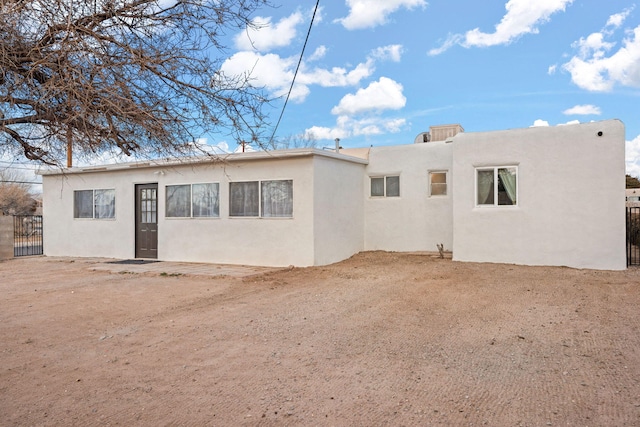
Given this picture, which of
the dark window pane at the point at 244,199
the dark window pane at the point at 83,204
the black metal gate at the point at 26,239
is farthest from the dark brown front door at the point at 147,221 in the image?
the black metal gate at the point at 26,239

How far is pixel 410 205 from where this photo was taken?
12758 millimetres

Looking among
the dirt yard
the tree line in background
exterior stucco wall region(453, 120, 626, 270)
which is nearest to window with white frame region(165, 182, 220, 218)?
the dirt yard

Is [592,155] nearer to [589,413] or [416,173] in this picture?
[416,173]

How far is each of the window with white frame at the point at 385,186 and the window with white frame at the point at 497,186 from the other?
8.71 feet

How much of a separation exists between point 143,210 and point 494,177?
398 inches

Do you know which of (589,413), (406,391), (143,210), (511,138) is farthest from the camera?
(143,210)

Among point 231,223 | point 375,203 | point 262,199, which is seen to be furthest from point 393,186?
point 231,223

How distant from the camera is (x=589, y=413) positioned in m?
3.18

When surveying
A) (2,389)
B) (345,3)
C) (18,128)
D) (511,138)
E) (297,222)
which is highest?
(345,3)

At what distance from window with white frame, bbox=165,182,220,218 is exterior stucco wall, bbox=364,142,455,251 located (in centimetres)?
446

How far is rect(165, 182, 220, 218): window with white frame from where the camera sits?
12.4m

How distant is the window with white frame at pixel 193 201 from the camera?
40.6 feet

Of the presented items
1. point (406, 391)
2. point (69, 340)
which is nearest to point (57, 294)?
point (69, 340)

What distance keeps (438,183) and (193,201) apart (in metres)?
6.94
